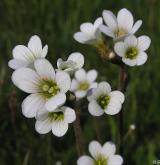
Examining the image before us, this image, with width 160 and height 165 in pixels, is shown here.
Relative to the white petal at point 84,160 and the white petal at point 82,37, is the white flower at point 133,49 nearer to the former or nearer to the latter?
the white petal at point 82,37

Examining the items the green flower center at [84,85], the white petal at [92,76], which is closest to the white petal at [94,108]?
the green flower center at [84,85]

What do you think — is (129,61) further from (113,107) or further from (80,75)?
(80,75)

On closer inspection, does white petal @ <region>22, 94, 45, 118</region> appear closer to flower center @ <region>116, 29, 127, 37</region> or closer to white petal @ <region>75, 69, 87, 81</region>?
flower center @ <region>116, 29, 127, 37</region>

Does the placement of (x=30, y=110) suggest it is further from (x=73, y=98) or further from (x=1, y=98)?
(x=1, y=98)

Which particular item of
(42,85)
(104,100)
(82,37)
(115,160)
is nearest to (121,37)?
(82,37)

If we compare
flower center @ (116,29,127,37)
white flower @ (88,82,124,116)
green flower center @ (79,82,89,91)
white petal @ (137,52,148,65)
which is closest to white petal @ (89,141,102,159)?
white flower @ (88,82,124,116)

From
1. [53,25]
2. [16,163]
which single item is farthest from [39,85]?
[53,25]
